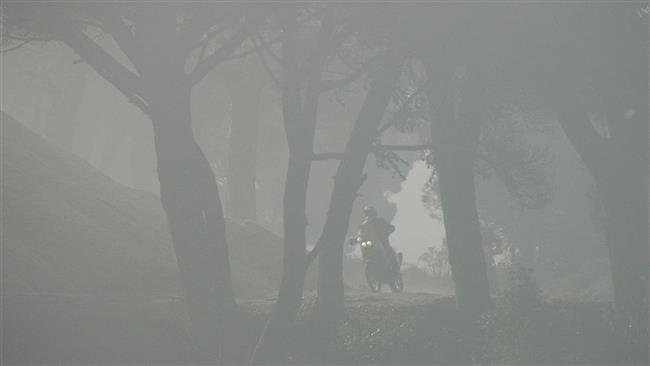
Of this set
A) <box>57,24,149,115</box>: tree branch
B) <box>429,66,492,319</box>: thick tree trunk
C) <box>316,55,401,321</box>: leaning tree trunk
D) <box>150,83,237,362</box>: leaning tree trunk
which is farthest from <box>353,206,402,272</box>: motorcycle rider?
<box>57,24,149,115</box>: tree branch

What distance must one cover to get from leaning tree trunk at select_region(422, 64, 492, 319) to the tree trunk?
1763 cm

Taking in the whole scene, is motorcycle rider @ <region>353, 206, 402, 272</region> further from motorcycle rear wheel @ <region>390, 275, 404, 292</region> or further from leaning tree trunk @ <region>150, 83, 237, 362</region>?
leaning tree trunk @ <region>150, 83, 237, 362</region>

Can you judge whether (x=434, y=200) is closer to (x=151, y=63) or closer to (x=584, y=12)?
(x=584, y=12)

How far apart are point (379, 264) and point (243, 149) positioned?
13112mm

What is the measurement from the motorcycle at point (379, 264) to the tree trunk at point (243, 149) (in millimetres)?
12008

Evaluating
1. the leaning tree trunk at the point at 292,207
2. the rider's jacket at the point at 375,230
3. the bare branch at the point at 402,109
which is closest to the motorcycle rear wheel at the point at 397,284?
the rider's jacket at the point at 375,230

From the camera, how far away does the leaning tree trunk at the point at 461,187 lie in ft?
44.4

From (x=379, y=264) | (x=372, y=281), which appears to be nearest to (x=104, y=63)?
(x=379, y=264)

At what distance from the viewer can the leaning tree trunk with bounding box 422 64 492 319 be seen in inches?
533

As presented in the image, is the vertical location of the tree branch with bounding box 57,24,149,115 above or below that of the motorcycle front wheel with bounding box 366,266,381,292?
above

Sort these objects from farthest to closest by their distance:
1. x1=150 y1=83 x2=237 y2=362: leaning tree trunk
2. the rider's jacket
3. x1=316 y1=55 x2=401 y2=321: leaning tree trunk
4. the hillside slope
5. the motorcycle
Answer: the motorcycle → the rider's jacket → the hillside slope → x1=316 y1=55 x2=401 y2=321: leaning tree trunk → x1=150 y1=83 x2=237 y2=362: leaning tree trunk

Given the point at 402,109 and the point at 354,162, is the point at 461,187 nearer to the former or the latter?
the point at 402,109

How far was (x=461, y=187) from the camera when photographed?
13.9 metres

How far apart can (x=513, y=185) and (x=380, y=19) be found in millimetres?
4706
